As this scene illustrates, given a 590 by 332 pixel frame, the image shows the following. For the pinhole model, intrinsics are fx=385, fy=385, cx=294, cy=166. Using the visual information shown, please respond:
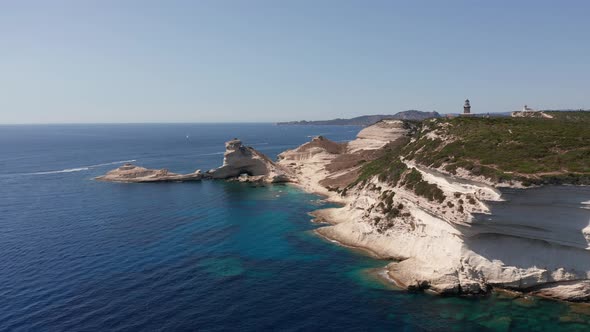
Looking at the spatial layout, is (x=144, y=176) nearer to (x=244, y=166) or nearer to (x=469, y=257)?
(x=244, y=166)

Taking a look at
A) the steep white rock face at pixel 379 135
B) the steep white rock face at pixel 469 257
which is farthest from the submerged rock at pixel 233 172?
the steep white rock face at pixel 469 257

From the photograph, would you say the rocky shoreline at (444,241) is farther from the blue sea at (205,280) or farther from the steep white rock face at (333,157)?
the steep white rock face at (333,157)

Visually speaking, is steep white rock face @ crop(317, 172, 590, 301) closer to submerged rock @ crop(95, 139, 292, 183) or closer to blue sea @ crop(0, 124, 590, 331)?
blue sea @ crop(0, 124, 590, 331)

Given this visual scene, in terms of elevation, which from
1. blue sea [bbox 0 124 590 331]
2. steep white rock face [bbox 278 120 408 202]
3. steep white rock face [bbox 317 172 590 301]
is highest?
steep white rock face [bbox 278 120 408 202]

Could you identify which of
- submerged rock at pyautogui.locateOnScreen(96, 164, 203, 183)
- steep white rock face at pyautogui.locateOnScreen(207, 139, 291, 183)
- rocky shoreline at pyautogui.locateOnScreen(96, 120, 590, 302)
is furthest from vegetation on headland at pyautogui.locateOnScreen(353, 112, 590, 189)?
submerged rock at pyautogui.locateOnScreen(96, 164, 203, 183)

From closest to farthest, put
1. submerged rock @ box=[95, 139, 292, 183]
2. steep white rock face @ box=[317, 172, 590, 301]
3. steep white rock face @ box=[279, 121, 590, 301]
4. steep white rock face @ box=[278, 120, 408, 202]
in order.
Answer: steep white rock face @ box=[317, 172, 590, 301]
steep white rock face @ box=[279, 121, 590, 301]
steep white rock face @ box=[278, 120, 408, 202]
submerged rock @ box=[95, 139, 292, 183]

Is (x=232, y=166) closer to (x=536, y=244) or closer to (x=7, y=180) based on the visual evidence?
(x=7, y=180)
